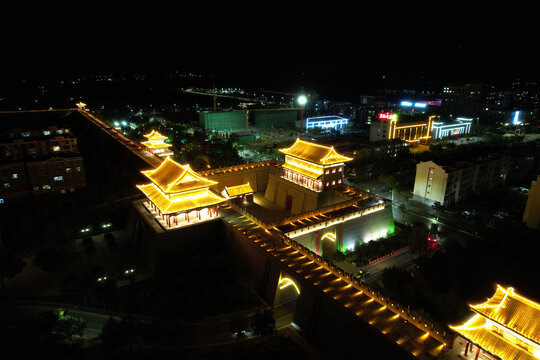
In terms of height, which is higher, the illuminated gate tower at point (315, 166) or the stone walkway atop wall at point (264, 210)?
the illuminated gate tower at point (315, 166)

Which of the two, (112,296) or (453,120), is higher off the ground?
(453,120)

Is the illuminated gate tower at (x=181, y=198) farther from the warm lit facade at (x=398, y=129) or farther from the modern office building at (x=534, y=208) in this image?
the warm lit facade at (x=398, y=129)

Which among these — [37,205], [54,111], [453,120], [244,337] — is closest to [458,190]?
[244,337]

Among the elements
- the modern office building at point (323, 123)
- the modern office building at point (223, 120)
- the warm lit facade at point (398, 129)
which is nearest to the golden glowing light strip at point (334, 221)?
the warm lit facade at point (398, 129)

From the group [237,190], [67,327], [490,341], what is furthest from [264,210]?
[490,341]

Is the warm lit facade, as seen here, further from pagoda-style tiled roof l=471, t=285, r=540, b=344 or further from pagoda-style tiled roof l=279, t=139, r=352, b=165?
pagoda-style tiled roof l=471, t=285, r=540, b=344

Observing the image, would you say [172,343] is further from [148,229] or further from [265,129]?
[265,129]
